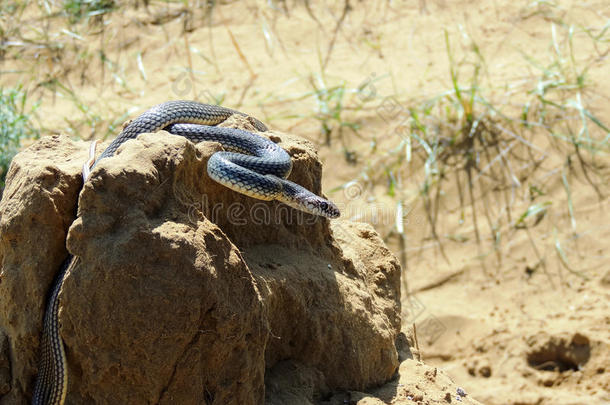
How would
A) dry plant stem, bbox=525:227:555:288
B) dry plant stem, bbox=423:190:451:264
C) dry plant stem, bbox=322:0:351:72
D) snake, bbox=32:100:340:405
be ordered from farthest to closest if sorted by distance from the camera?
dry plant stem, bbox=322:0:351:72
dry plant stem, bbox=423:190:451:264
dry plant stem, bbox=525:227:555:288
snake, bbox=32:100:340:405

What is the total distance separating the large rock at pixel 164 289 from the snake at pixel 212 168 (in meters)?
0.07

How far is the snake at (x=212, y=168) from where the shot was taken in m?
3.29

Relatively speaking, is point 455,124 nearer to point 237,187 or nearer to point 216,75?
point 216,75

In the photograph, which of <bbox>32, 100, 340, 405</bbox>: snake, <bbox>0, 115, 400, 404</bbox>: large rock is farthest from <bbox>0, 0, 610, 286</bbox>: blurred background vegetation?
<bbox>0, 115, 400, 404</bbox>: large rock

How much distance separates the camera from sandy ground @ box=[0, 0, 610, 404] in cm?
691

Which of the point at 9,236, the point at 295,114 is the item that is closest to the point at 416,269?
the point at 295,114

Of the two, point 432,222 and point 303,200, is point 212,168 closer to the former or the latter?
point 303,200

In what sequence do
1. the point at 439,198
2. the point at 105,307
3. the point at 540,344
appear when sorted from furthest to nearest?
1. the point at 439,198
2. the point at 540,344
3. the point at 105,307

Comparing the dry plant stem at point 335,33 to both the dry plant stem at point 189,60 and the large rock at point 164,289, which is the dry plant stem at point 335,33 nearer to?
the dry plant stem at point 189,60

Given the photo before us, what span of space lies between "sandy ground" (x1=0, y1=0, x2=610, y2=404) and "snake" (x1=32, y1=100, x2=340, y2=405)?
3238 millimetres

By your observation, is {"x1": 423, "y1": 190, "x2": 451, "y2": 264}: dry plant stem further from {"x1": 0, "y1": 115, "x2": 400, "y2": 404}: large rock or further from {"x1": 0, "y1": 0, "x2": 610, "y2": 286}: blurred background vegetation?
{"x1": 0, "y1": 115, "x2": 400, "y2": 404}: large rock

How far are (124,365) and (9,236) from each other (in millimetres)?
927

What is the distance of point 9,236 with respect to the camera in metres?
3.49

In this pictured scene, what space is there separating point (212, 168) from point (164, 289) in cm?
81
